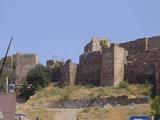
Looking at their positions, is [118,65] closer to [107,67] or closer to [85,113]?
[107,67]

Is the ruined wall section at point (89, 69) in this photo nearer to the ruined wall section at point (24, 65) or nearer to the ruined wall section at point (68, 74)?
the ruined wall section at point (68, 74)

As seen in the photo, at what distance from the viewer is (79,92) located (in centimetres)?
5144

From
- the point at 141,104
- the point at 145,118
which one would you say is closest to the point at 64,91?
the point at 141,104

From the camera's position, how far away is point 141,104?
140 ft

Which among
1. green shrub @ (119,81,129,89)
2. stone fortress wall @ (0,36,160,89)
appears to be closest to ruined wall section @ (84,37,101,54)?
stone fortress wall @ (0,36,160,89)

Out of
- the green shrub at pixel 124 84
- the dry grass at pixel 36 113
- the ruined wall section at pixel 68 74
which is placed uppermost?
the ruined wall section at pixel 68 74

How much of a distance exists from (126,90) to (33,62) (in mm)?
16994

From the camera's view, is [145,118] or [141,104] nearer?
[145,118]

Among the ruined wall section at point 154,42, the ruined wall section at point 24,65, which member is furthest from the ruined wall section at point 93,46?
the ruined wall section at point 154,42

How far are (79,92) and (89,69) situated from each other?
4599 millimetres

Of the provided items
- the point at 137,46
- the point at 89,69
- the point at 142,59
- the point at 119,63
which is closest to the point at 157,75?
the point at 142,59

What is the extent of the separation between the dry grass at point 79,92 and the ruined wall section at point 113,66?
123 cm

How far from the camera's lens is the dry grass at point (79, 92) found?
47800 millimetres

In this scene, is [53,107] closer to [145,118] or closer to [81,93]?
[81,93]
